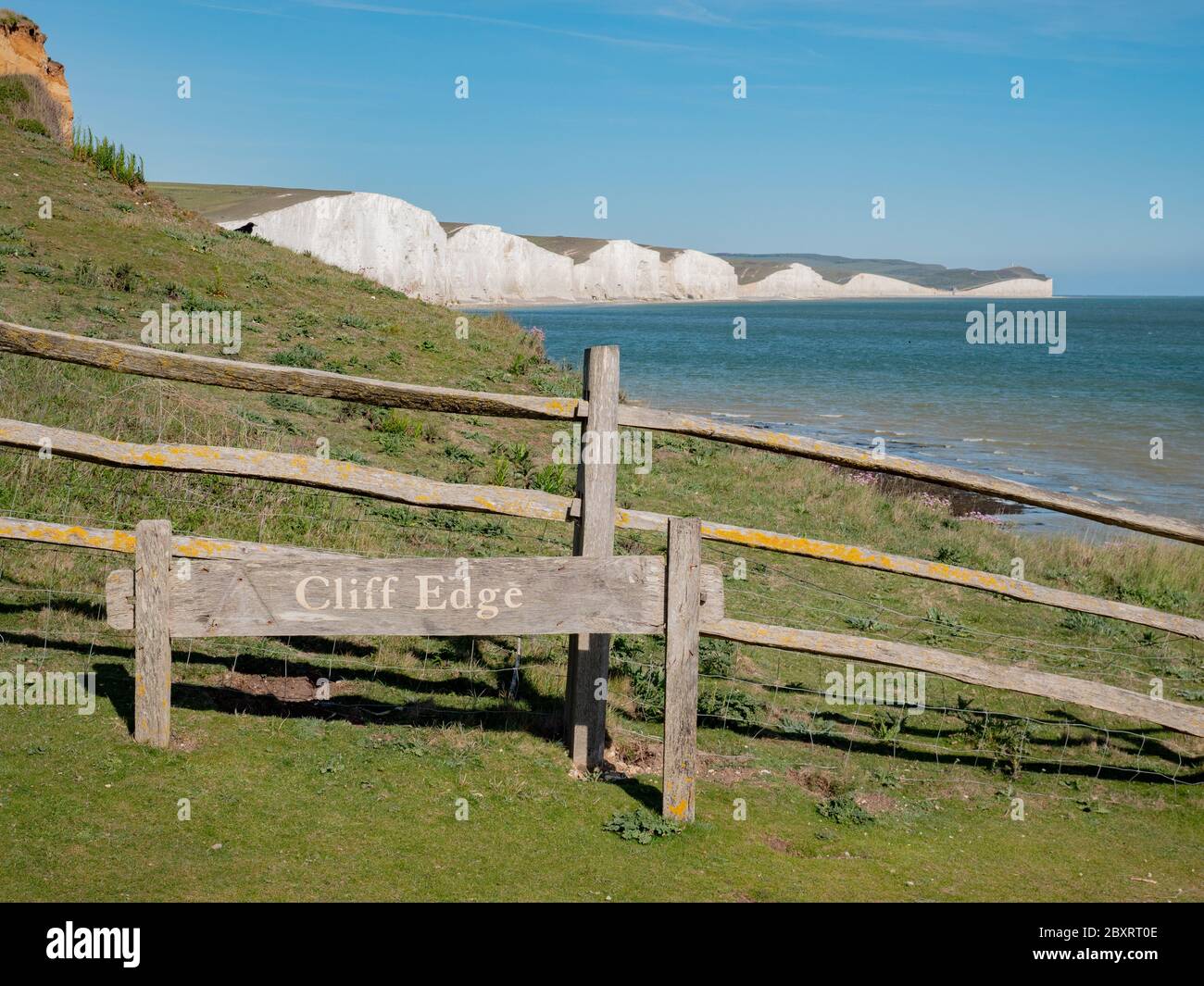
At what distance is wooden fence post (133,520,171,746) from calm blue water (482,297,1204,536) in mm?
18900

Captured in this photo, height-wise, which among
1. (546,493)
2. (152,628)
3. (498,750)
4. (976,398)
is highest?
(976,398)

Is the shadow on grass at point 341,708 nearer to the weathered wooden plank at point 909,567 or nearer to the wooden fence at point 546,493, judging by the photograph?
the wooden fence at point 546,493

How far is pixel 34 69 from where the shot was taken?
111ft

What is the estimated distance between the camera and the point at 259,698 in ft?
20.4

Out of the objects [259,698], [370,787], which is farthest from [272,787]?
[259,698]

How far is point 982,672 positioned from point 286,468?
14.0ft

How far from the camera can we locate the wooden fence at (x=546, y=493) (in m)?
5.59

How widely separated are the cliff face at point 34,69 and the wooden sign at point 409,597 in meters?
31.3

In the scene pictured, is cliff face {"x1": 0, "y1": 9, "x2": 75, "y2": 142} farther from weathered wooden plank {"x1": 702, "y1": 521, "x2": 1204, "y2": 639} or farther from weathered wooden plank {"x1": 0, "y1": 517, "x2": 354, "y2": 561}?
weathered wooden plank {"x1": 702, "y1": 521, "x2": 1204, "y2": 639}
